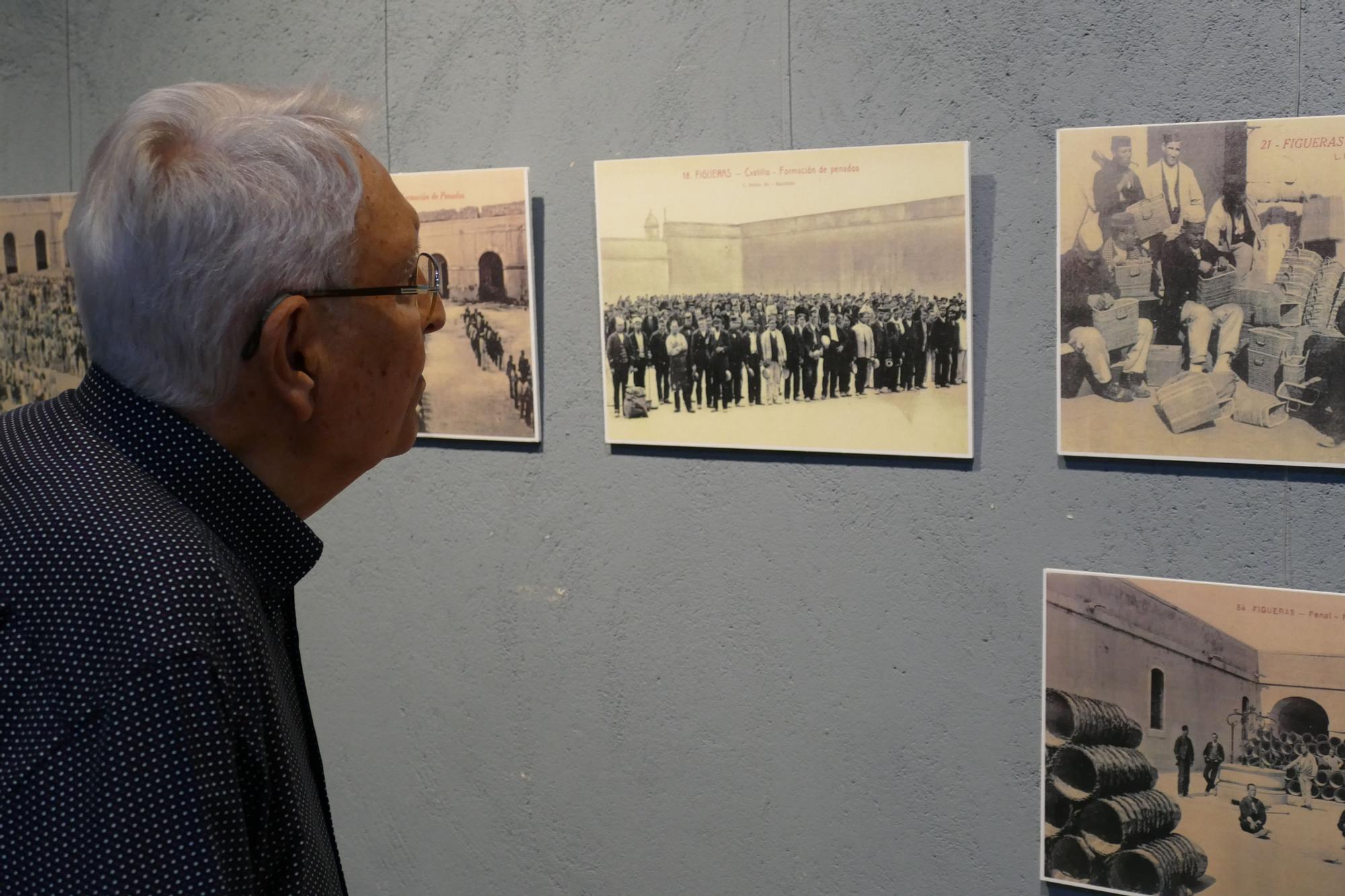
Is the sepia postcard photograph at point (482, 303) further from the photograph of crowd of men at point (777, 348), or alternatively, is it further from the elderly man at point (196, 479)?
the elderly man at point (196, 479)

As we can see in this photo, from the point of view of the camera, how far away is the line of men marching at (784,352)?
7.85 ft

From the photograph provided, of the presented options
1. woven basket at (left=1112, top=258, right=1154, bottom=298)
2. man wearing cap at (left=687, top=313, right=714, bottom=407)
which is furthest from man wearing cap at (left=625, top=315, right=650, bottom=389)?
woven basket at (left=1112, top=258, right=1154, bottom=298)

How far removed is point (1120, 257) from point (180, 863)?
1871mm

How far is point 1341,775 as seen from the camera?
2131mm

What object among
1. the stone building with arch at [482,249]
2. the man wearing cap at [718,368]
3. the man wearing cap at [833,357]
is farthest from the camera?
the stone building with arch at [482,249]

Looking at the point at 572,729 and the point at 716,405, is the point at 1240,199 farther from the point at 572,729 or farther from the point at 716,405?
the point at 572,729

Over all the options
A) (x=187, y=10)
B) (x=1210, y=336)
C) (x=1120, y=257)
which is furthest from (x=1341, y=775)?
(x=187, y=10)

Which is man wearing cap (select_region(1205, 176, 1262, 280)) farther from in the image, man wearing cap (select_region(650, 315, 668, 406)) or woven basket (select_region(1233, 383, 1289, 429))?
man wearing cap (select_region(650, 315, 668, 406))

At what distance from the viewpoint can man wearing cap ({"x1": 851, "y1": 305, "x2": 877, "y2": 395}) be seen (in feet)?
8.02

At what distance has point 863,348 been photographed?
2.45m

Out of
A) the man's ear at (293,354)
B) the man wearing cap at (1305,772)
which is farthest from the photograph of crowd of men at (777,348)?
the man's ear at (293,354)

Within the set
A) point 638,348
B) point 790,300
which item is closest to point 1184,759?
point 790,300

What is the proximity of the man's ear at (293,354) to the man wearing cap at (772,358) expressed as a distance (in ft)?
4.49

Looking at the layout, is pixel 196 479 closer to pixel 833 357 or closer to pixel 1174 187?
pixel 833 357
